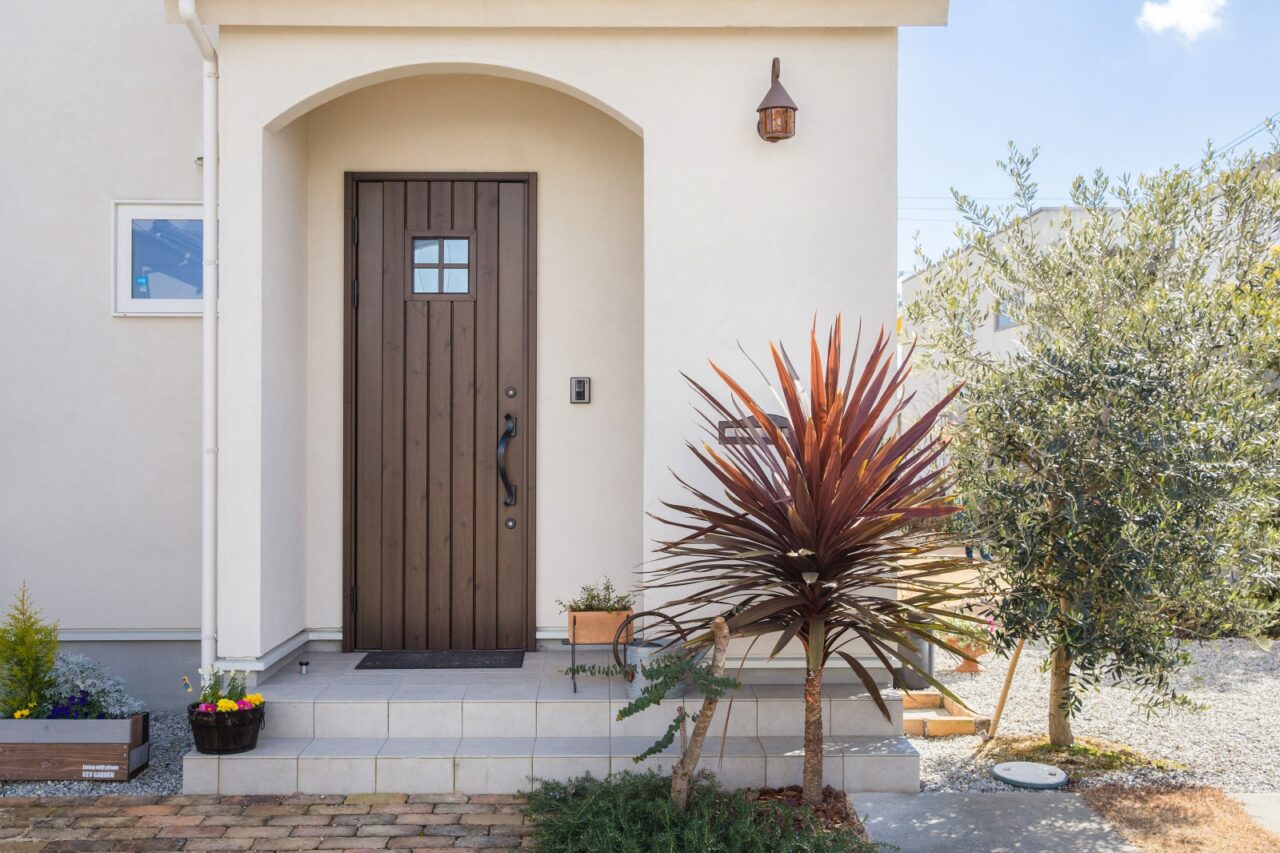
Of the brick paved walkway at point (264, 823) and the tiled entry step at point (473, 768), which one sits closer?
the brick paved walkway at point (264, 823)

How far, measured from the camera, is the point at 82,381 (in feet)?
15.7

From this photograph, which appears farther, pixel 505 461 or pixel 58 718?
pixel 505 461

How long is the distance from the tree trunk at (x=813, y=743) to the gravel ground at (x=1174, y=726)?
2.10 feet

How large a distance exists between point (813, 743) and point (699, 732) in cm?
51

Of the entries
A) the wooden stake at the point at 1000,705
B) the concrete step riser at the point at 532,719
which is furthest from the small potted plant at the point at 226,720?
the wooden stake at the point at 1000,705

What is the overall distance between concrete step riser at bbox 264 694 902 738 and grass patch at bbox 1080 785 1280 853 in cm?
81

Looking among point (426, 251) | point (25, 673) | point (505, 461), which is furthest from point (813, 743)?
point (25, 673)

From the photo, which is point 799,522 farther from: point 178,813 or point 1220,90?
point 1220,90

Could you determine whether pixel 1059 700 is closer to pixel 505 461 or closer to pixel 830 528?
pixel 830 528

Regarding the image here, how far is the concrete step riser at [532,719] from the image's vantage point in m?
3.87

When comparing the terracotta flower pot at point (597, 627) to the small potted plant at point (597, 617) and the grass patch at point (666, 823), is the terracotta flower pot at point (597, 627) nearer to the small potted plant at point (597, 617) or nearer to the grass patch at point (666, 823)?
the small potted plant at point (597, 617)

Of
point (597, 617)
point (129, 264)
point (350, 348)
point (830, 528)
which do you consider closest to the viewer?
point (830, 528)

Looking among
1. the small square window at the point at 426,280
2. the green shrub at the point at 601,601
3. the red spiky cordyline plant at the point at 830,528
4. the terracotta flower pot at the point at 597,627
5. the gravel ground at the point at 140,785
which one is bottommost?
the gravel ground at the point at 140,785

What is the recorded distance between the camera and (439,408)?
4723 mm
